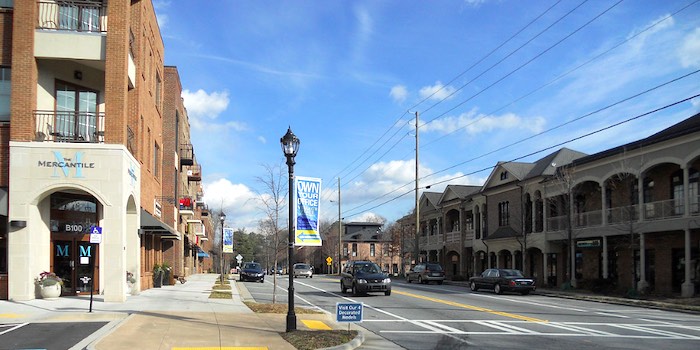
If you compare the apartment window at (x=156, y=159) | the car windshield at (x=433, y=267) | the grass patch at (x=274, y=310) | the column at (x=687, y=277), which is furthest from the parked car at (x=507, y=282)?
the apartment window at (x=156, y=159)

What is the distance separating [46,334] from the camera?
41.9 ft

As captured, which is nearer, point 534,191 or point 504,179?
point 534,191

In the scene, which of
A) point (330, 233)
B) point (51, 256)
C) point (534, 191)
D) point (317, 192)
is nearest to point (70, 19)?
point (51, 256)

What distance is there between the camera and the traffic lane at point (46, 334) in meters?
11.4

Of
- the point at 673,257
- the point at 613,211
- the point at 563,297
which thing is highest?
the point at 613,211

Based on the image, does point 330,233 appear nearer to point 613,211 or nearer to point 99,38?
point 613,211

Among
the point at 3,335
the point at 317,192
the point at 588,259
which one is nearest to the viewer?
the point at 3,335

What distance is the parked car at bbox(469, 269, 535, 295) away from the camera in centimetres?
Answer: 3083

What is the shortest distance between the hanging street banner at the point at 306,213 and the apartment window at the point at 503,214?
33.1 metres

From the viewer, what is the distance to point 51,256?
69.1 ft

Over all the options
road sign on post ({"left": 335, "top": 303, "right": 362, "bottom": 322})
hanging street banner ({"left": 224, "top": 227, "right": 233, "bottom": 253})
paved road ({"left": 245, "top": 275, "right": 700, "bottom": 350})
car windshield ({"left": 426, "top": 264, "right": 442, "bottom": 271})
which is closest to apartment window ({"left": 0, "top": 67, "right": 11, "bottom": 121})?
paved road ({"left": 245, "top": 275, "right": 700, "bottom": 350})

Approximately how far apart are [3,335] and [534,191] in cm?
3570

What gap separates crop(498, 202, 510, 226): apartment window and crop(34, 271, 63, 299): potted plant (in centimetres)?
3460

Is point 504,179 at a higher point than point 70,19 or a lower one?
lower
